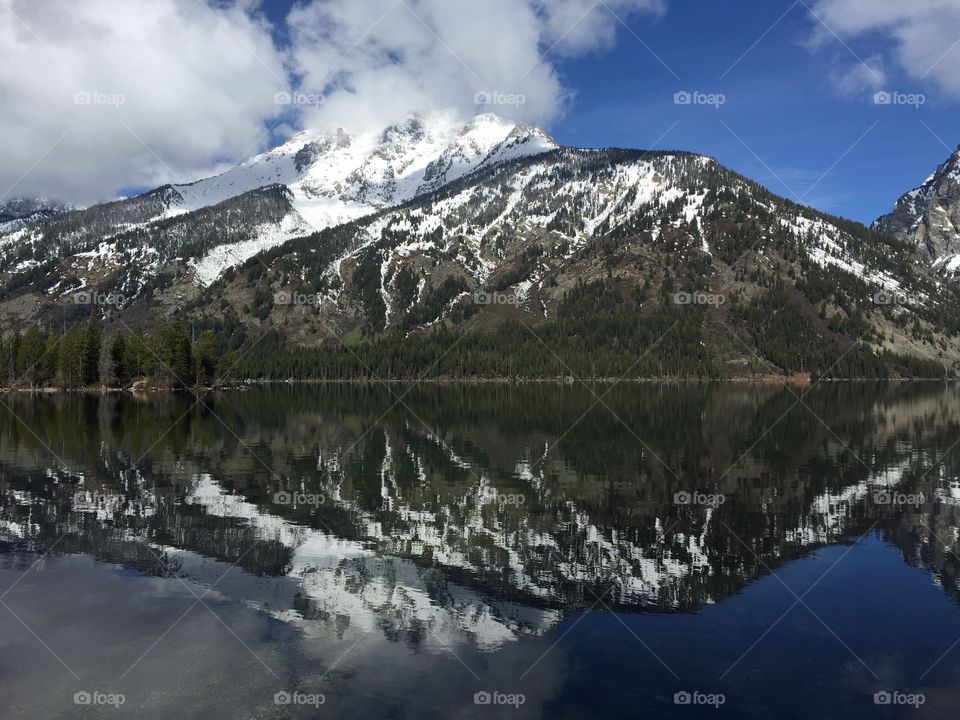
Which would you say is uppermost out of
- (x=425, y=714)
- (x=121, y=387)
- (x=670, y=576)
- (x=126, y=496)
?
(x=121, y=387)

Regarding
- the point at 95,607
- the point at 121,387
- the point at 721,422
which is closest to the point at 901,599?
the point at 95,607

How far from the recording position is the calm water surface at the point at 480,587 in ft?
56.0

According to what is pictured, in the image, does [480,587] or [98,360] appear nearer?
[480,587]

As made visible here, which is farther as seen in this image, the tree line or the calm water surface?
the tree line

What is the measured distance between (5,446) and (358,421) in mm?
36925

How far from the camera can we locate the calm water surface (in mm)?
17078

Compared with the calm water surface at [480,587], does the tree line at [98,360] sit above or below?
above

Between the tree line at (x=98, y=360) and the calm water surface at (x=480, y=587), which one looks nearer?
the calm water surface at (x=480, y=587)

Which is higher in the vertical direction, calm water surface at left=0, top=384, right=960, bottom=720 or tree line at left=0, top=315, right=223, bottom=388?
tree line at left=0, top=315, right=223, bottom=388

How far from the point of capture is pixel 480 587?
24.2 meters

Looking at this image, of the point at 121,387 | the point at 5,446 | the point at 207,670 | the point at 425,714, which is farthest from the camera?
the point at 121,387

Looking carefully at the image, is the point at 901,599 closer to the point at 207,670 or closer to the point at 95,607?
the point at 207,670

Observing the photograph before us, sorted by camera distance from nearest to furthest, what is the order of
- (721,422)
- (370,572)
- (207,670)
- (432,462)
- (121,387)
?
1. (207,670)
2. (370,572)
3. (432,462)
4. (721,422)
5. (121,387)

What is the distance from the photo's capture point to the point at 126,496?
3878 centimetres
